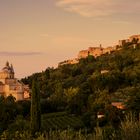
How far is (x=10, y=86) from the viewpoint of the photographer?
64.1 metres

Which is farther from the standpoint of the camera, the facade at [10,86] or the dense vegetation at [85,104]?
the facade at [10,86]

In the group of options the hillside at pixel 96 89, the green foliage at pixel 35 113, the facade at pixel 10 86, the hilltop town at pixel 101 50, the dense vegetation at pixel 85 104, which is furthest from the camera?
the hilltop town at pixel 101 50

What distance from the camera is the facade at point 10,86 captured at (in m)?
61.6

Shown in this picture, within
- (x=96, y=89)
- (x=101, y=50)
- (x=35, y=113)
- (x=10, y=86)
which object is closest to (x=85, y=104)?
(x=96, y=89)

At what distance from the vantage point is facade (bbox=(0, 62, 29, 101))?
202ft

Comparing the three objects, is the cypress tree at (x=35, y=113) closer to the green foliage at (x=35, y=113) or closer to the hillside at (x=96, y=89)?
the green foliage at (x=35, y=113)

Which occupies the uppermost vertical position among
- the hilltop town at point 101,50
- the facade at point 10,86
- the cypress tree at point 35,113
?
the hilltop town at point 101,50

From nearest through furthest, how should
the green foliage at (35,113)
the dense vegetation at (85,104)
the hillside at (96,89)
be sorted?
1. the green foliage at (35,113)
2. the dense vegetation at (85,104)
3. the hillside at (96,89)

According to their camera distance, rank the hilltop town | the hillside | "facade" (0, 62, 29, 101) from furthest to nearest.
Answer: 1. the hilltop town
2. "facade" (0, 62, 29, 101)
3. the hillside

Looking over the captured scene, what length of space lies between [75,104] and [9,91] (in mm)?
24295

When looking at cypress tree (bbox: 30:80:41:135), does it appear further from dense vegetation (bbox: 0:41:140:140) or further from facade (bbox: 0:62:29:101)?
facade (bbox: 0:62:29:101)

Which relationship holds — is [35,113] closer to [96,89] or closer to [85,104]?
[85,104]

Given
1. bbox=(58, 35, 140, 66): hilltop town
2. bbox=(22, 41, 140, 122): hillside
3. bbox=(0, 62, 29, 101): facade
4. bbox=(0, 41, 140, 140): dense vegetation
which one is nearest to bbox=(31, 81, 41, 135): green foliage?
bbox=(0, 41, 140, 140): dense vegetation

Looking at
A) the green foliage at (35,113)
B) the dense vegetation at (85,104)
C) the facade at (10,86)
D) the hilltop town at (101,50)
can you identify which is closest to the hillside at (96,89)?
the dense vegetation at (85,104)
